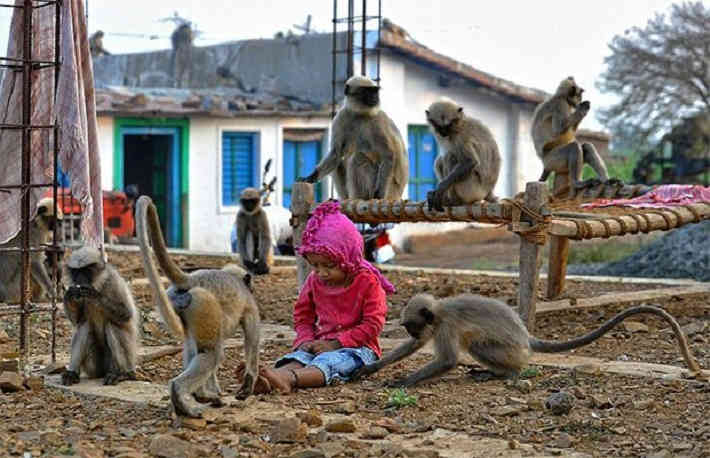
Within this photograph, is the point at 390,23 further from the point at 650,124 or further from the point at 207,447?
the point at 207,447

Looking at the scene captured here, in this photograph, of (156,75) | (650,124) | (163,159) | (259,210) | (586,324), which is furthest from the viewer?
(650,124)

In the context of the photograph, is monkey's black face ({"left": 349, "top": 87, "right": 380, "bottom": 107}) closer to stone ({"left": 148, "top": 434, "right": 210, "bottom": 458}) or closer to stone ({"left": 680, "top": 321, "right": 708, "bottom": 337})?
stone ({"left": 680, "top": 321, "right": 708, "bottom": 337})

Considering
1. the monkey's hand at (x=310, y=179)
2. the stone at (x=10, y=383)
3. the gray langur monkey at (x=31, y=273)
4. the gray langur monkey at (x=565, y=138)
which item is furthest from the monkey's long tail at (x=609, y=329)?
the gray langur monkey at (x=31, y=273)

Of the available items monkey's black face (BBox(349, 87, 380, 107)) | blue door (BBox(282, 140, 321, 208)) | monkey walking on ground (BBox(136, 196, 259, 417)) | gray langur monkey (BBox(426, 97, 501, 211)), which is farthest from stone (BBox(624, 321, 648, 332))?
blue door (BBox(282, 140, 321, 208))

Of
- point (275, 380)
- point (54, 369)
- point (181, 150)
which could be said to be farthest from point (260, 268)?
point (181, 150)

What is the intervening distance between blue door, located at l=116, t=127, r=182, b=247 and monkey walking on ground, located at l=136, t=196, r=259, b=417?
1617 centimetres

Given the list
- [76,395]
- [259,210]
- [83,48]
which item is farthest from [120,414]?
[259,210]

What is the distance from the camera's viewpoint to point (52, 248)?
776 cm

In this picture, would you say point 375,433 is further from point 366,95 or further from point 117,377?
point 366,95

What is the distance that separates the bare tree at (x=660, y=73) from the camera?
32.2 m

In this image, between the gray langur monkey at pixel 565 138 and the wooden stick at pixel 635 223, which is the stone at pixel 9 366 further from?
the gray langur monkey at pixel 565 138

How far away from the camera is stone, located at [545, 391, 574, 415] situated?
5.87 meters

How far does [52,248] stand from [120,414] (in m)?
2.03

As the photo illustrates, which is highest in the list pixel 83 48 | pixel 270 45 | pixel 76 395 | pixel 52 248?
pixel 270 45
